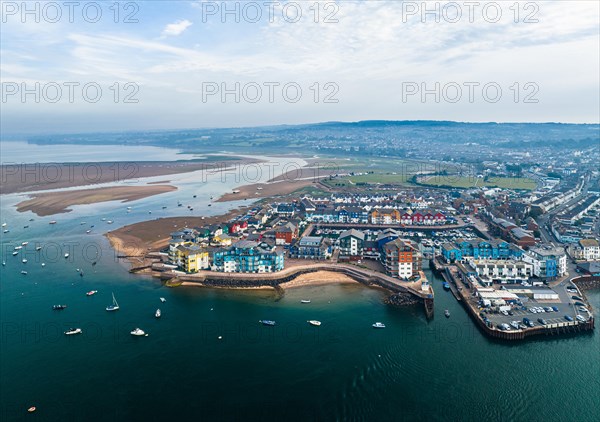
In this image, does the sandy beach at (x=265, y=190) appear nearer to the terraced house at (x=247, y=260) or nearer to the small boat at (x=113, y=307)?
the terraced house at (x=247, y=260)

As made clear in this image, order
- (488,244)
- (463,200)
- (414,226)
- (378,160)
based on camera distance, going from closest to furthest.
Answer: (488,244), (414,226), (463,200), (378,160)

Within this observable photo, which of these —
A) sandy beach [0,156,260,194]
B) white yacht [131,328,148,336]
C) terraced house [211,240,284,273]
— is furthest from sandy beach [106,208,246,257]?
sandy beach [0,156,260,194]

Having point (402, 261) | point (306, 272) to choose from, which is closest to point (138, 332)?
point (306, 272)

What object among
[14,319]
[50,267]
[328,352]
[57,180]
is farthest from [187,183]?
[328,352]

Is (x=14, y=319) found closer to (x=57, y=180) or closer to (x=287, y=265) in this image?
(x=287, y=265)

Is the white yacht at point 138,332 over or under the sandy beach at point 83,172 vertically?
under

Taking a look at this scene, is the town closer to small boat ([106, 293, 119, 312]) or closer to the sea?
the sea

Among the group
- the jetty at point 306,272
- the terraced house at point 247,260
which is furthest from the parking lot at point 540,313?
the terraced house at point 247,260
